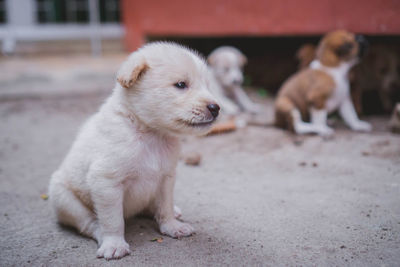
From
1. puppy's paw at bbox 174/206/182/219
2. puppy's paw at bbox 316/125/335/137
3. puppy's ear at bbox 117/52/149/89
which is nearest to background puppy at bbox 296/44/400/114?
puppy's paw at bbox 316/125/335/137

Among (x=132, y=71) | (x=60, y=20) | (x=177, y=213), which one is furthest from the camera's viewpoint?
(x=60, y=20)

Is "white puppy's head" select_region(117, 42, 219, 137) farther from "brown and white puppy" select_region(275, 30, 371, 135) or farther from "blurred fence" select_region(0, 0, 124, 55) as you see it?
"blurred fence" select_region(0, 0, 124, 55)

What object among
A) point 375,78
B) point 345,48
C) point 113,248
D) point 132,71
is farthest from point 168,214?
point 375,78

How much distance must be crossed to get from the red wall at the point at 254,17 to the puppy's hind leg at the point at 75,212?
476 centimetres

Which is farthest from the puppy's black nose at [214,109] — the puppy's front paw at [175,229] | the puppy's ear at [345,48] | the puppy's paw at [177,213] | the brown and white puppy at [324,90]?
the puppy's ear at [345,48]

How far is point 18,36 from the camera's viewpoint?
8.98 meters

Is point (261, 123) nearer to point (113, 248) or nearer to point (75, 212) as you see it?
point (75, 212)

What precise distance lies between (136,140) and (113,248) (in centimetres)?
72

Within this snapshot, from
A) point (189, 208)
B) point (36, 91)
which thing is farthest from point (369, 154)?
point (36, 91)

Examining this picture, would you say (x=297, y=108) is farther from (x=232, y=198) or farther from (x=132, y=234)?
(x=132, y=234)

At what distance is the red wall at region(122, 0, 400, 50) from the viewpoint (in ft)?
18.2

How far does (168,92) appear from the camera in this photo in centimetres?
243

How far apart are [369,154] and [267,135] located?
4.71ft

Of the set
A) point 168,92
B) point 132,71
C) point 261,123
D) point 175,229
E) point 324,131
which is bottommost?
point 261,123
